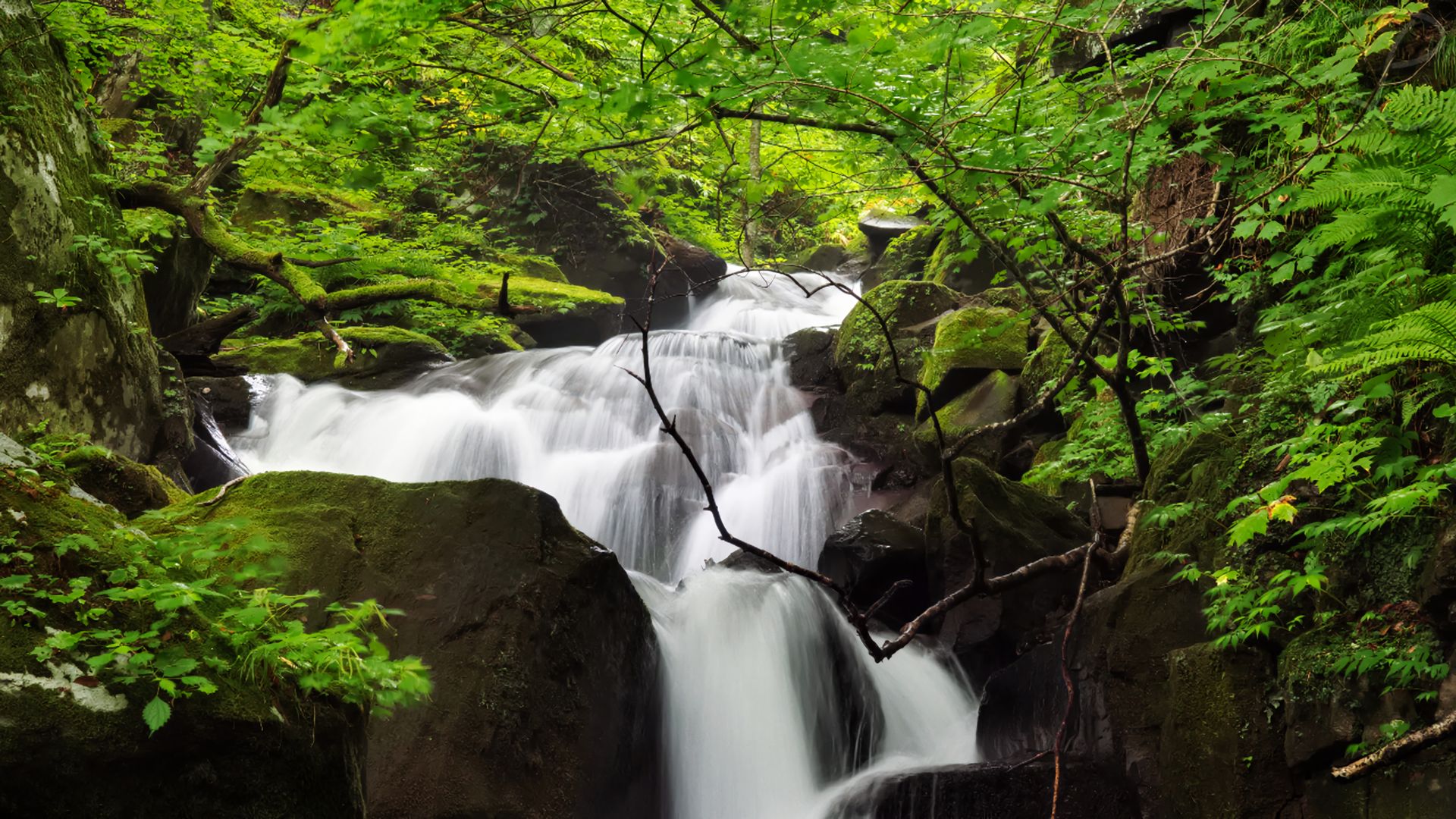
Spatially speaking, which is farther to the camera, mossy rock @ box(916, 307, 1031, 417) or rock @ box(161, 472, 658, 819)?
mossy rock @ box(916, 307, 1031, 417)

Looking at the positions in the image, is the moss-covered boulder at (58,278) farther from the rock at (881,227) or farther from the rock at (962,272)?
the rock at (881,227)

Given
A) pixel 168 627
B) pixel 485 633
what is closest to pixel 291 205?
pixel 485 633

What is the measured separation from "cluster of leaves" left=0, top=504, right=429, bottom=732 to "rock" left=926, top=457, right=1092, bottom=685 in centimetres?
468

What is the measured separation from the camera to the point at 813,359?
1267 centimetres

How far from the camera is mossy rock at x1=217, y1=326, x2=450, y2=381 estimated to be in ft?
37.5

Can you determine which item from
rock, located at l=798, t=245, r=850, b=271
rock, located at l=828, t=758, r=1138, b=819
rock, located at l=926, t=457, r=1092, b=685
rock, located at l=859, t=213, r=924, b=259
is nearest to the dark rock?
rock, located at l=926, t=457, r=1092, b=685

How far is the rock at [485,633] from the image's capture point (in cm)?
414

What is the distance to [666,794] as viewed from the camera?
17.4ft

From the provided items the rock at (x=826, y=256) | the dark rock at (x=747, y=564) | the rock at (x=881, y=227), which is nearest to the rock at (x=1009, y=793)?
the dark rock at (x=747, y=564)

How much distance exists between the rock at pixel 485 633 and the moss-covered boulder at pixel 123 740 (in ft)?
4.53

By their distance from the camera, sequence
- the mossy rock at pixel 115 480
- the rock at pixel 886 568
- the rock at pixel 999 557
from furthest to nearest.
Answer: the rock at pixel 886 568, the rock at pixel 999 557, the mossy rock at pixel 115 480

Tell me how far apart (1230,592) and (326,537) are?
186 inches

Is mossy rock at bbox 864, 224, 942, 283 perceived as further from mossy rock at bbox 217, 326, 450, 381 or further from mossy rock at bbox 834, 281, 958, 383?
mossy rock at bbox 217, 326, 450, 381

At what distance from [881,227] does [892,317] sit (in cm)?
890
